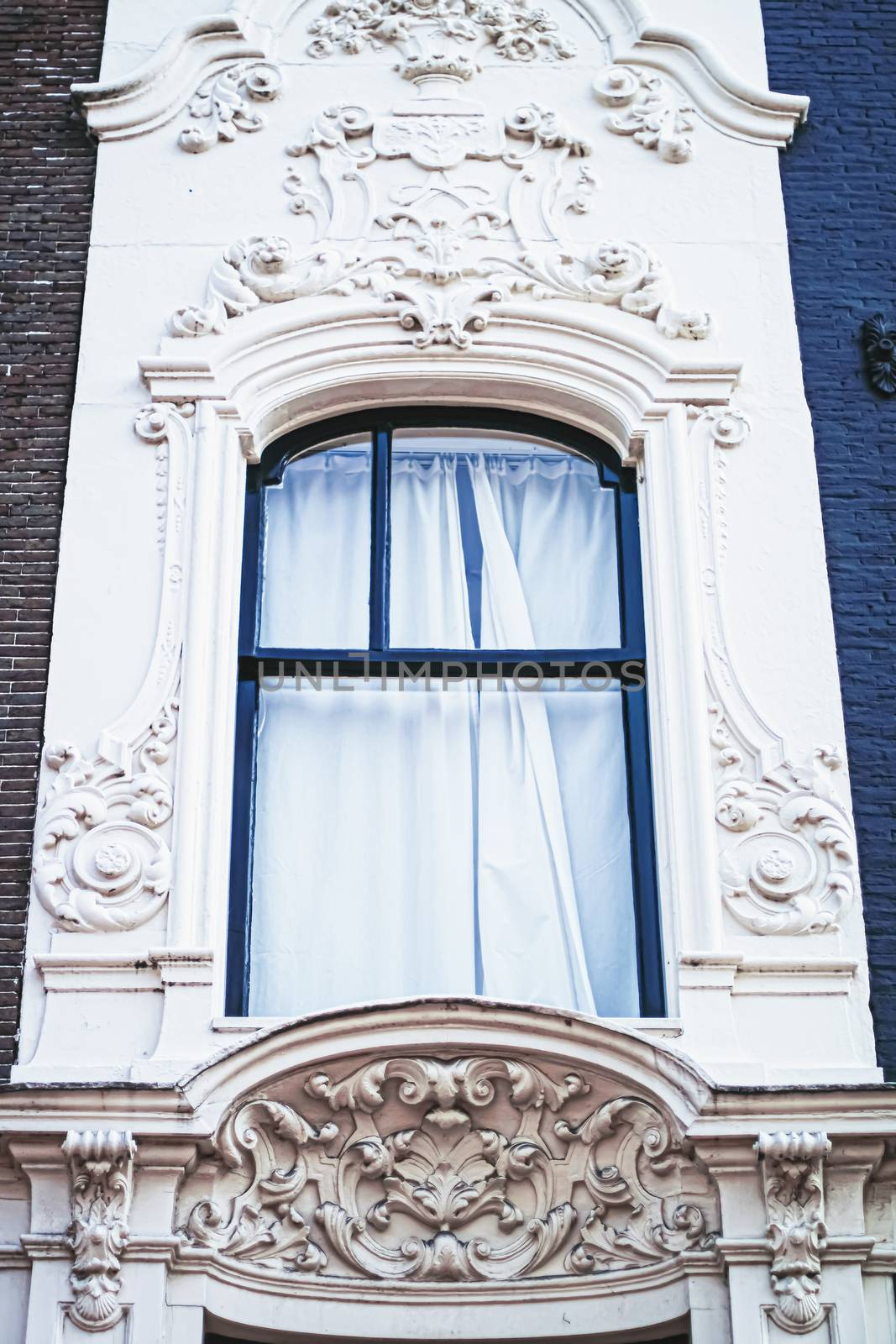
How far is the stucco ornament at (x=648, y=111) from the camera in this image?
10.1m

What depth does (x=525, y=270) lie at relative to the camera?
31.6 ft

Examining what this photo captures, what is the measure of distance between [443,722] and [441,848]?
1.95 feet

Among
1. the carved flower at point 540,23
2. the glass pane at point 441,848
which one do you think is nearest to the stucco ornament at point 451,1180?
the glass pane at point 441,848

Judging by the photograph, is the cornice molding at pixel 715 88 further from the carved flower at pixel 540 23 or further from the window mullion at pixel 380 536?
the window mullion at pixel 380 536

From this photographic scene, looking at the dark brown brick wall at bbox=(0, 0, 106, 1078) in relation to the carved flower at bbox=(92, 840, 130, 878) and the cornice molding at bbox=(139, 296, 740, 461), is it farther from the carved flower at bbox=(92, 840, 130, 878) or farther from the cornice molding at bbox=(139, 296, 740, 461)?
the cornice molding at bbox=(139, 296, 740, 461)

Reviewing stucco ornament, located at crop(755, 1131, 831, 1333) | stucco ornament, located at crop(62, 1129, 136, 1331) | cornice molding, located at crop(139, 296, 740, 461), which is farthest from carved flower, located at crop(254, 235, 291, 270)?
stucco ornament, located at crop(755, 1131, 831, 1333)

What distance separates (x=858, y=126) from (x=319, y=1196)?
19.3ft

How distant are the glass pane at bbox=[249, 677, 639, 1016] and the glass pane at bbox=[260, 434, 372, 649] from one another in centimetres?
29

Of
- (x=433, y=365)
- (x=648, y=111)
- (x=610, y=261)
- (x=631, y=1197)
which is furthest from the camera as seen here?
(x=648, y=111)

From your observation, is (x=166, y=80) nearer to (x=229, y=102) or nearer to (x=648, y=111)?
(x=229, y=102)

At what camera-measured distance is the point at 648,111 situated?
1019 cm

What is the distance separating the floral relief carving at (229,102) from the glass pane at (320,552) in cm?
170

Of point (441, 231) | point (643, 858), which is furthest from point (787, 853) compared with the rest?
point (441, 231)

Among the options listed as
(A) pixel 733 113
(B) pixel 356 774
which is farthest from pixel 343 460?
(A) pixel 733 113
